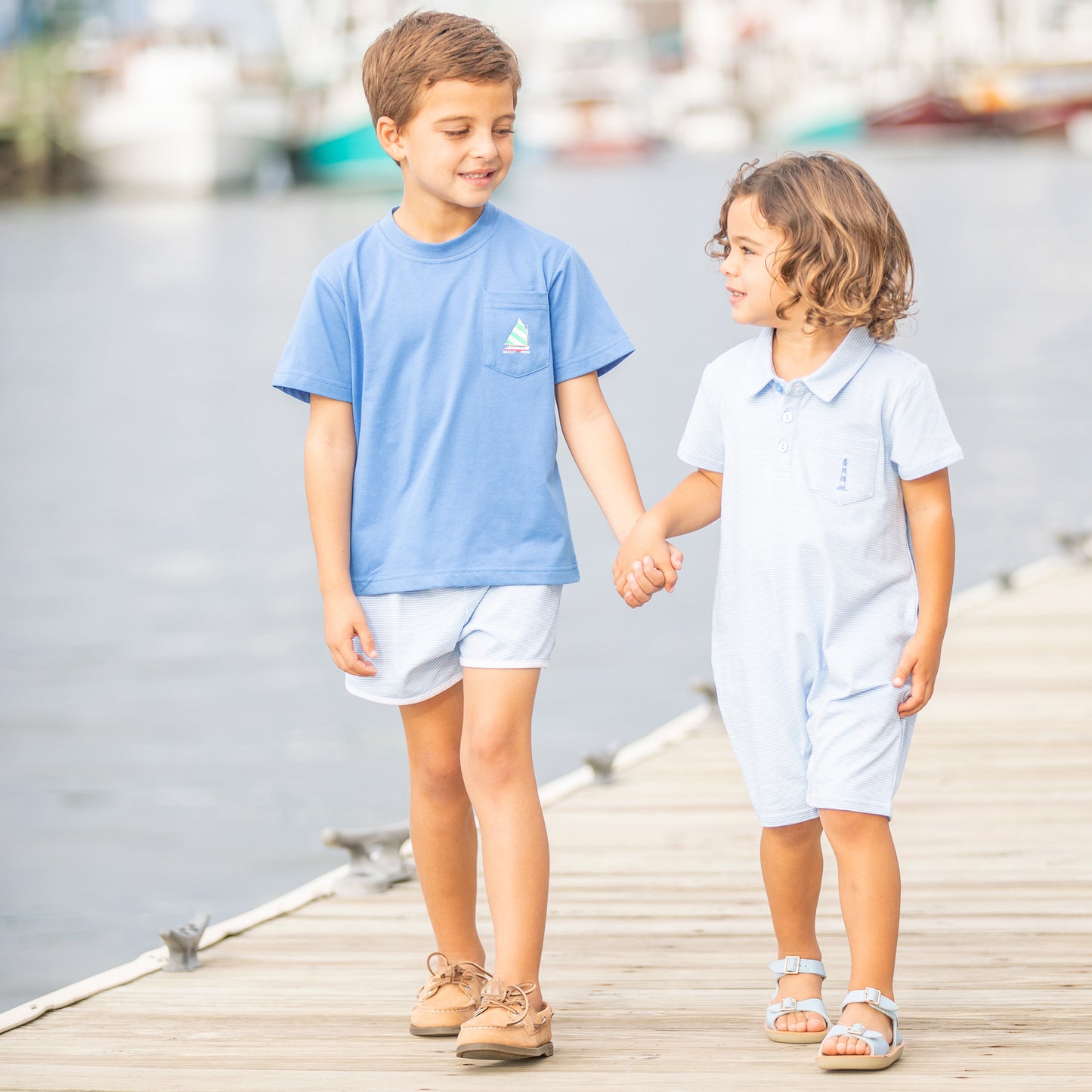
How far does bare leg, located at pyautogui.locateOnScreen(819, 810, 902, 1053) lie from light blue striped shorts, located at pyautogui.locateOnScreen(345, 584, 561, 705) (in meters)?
0.48

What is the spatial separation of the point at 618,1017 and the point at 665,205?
70376 millimetres

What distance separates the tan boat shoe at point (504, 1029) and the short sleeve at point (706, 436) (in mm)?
787

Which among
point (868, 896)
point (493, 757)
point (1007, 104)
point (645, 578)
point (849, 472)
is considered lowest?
point (1007, 104)

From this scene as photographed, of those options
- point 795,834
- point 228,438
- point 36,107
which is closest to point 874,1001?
point 795,834

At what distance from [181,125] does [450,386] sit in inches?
2835

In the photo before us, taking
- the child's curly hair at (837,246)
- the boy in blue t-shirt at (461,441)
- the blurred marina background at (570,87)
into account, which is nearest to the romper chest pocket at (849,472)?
the child's curly hair at (837,246)

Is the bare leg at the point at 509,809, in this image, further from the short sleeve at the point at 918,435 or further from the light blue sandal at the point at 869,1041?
the short sleeve at the point at 918,435

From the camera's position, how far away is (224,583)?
12.1m

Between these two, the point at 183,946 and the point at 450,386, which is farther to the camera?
the point at 183,946

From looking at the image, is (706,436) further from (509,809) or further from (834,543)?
(509,809)

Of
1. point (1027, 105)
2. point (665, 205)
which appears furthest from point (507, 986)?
point (1027, 105)

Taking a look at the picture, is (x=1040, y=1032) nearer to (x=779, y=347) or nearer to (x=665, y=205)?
(x=779, y=347)

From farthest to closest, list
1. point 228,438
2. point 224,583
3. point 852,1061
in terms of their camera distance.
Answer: point 228,438
point 224,583
point 852,1061

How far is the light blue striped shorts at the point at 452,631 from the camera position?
8.83 ft
